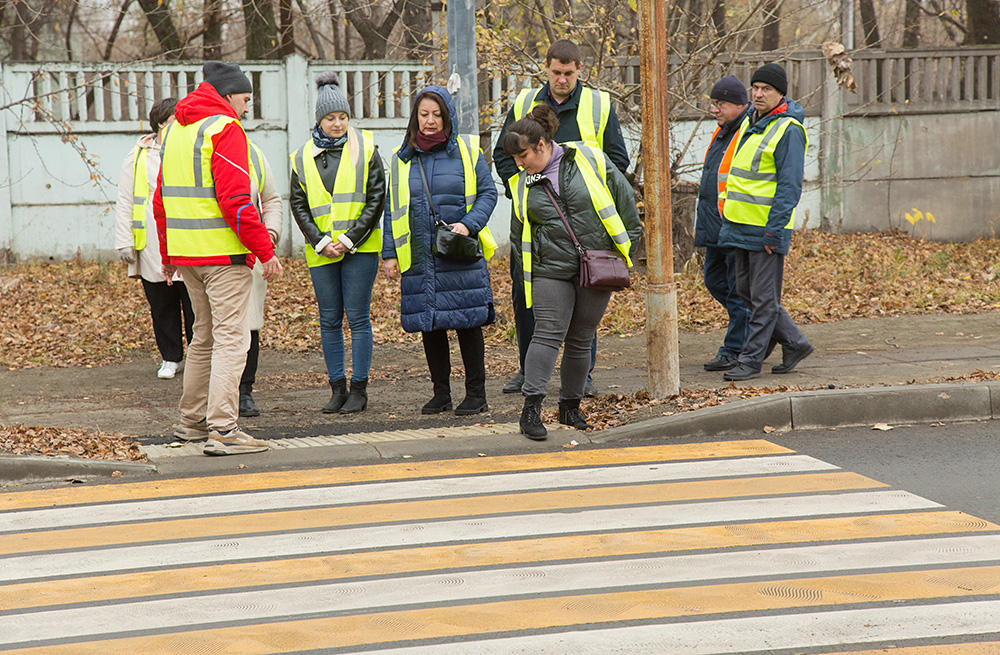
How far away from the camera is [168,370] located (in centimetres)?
909

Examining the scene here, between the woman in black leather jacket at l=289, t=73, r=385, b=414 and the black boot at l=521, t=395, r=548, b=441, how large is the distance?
1.44 metres

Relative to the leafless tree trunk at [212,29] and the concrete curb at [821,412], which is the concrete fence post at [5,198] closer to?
the leafless tree trunk at [212,29]

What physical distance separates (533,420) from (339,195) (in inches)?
80.8

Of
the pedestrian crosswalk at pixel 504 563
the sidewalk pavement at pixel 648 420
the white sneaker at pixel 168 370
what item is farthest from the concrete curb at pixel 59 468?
the white sneaker at pixel 168 370

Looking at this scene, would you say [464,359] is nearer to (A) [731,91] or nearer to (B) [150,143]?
(A) [731,91]

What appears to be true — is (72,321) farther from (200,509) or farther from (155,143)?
(200,509)

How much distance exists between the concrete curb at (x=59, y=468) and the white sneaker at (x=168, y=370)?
297 cm

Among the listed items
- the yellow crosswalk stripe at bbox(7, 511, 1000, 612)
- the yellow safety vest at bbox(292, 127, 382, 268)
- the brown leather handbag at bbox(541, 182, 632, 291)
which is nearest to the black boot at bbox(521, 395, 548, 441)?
the brown leather handbag at bbox(541, 182, 632, 291)

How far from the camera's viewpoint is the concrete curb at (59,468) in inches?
236

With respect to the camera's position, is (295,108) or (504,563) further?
(295,108)

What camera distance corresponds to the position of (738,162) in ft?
27.2

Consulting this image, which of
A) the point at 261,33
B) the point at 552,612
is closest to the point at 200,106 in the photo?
the point at 552,612

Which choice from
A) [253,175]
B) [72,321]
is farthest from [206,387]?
[72,321]

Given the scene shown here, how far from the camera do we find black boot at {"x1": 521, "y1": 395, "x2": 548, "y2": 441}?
6602 millimetres
